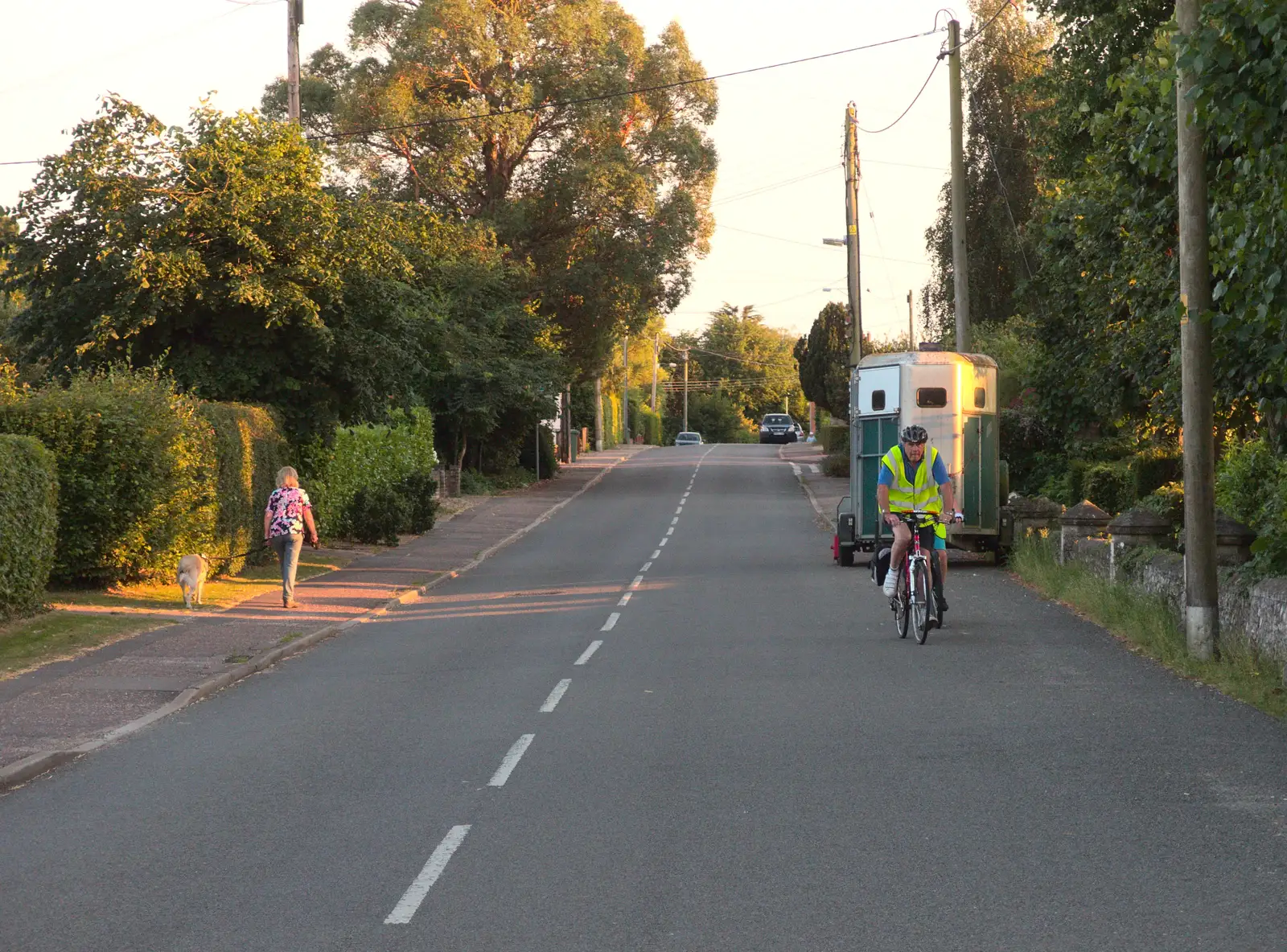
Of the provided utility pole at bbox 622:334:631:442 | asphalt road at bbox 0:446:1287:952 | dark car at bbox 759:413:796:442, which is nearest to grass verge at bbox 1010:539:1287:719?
asphalt road at bbox 0:446:1287:952

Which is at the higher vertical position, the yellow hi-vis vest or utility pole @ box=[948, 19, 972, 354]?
utility pole @ box=[948, 19, 972, 354]

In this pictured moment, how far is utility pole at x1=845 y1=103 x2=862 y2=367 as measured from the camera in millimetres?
39781

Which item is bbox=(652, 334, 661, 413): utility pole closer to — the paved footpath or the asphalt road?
the paved footpath

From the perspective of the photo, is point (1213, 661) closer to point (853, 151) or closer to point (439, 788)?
point (439, 788)

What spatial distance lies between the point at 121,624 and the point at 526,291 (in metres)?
34.5

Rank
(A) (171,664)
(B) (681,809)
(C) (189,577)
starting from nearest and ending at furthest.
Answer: (B) (681,809) → (A) (171,664) → (C) (189,577)

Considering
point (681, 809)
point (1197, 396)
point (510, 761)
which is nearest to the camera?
point (681, 809)

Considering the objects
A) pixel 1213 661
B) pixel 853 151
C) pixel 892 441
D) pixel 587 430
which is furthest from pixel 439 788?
pixel 587 430

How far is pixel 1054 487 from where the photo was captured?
32531mm

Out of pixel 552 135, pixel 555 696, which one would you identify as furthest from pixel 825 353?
pixel 555 696

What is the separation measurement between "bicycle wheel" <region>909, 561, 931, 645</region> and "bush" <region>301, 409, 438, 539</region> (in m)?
15.4

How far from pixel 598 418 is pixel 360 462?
43.2 m

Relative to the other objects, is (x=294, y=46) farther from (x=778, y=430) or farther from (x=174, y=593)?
(x=778, y=430)

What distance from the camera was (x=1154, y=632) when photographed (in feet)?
44.4
